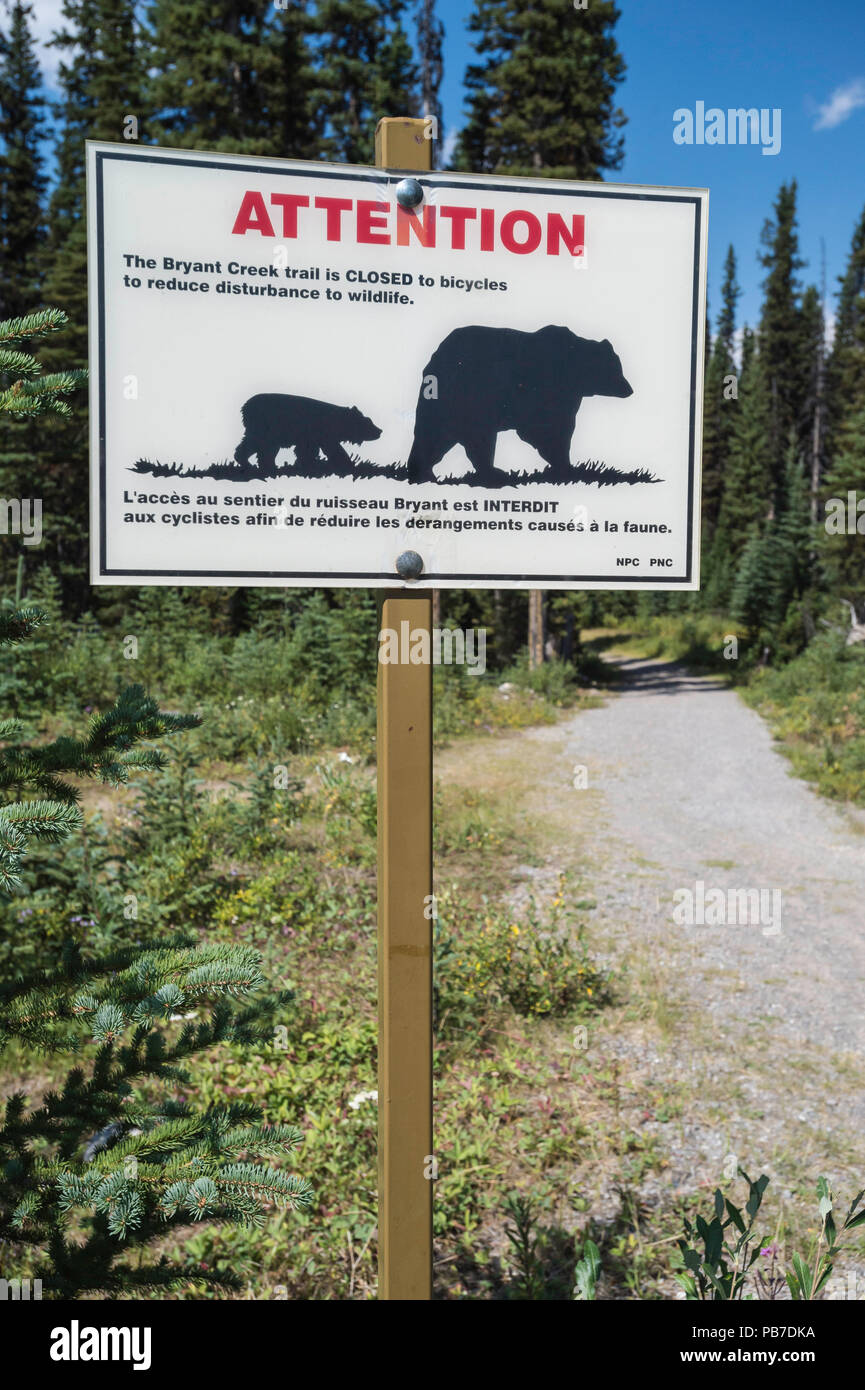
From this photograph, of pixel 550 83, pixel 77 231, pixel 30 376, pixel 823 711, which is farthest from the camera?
pixel 77 231

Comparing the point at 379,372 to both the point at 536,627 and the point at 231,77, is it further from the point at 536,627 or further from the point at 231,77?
the point at 231,77

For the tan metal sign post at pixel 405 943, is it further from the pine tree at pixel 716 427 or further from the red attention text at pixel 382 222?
the pine tree at pixel 716 427

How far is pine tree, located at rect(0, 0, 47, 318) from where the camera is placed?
28.1 metres

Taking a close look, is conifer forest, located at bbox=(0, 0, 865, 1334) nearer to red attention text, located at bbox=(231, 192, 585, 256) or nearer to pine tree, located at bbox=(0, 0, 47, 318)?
red attention text, located at bbox=(231, 192, 585, 256)

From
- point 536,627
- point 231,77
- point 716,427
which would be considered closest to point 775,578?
point 536,627

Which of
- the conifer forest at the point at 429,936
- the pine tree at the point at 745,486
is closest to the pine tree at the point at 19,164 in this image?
the conifer forest at the point at 429,936

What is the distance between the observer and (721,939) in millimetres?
5816

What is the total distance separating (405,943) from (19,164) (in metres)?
33.9

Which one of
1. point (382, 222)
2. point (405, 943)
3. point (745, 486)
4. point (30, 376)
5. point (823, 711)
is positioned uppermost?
point (745, 486)

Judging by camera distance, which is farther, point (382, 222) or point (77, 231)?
point (77, 231)

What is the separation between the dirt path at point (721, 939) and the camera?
3705 mm

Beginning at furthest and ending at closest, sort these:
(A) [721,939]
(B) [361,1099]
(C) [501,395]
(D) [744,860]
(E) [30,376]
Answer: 1. (D) [744,860]
2. (A) [721,939]
3. (B) [361,1099]
4. (E) [30,376]
5. (C) [501,395]

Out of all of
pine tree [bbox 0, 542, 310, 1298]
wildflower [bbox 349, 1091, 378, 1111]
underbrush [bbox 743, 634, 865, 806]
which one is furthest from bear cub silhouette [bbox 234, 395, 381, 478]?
underbrush [bbox 743, 634, 865, 806]
